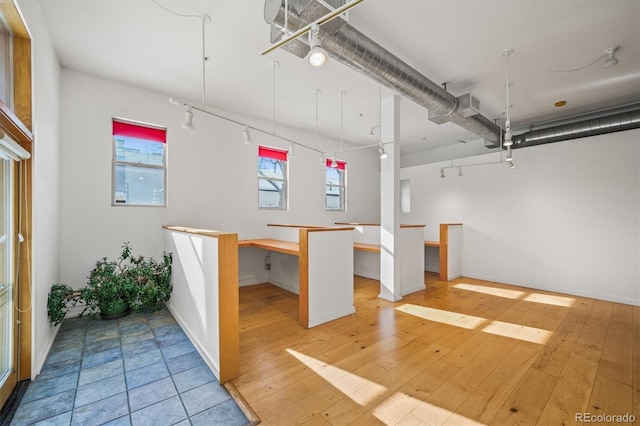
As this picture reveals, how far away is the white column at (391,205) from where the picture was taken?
13.4 ft

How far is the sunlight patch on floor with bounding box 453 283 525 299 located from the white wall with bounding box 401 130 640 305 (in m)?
0.59

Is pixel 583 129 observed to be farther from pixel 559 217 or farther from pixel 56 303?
pixel 56 303

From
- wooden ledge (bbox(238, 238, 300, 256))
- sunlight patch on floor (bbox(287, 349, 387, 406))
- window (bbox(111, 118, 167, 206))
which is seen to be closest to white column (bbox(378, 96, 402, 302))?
wooden ledge (bbox(238, 238, 300, 256))

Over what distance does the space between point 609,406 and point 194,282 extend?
3.36m

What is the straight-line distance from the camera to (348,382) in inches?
80.7

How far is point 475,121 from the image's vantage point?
4.45 meters

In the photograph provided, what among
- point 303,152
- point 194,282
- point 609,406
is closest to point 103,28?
point 194,282

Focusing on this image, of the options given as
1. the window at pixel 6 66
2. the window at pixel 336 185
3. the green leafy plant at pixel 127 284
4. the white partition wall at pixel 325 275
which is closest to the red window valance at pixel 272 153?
the window at pixel 336 185

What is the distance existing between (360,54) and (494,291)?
14.3 feet

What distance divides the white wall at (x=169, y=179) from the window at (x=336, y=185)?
60cm

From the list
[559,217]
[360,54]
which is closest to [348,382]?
[360,54]

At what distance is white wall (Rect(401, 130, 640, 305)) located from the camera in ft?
12.9

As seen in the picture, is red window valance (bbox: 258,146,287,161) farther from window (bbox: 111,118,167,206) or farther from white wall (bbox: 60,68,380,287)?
window (bbox: 111,118,167,206)

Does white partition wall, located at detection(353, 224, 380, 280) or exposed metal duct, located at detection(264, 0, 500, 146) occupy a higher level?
exposed metal duct, located at detection(264, 0, 500, 146)
